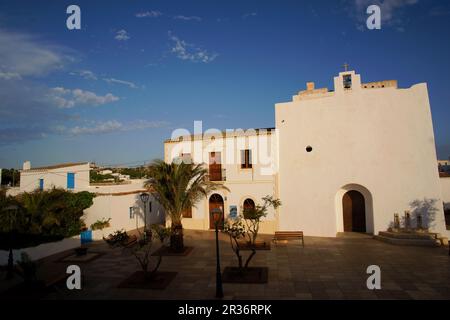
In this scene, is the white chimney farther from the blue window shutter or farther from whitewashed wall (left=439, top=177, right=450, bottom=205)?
whitewashed wall (left=439, top=177, right=450, bottom=205)

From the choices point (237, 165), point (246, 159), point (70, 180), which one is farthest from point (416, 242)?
point (70, 180)

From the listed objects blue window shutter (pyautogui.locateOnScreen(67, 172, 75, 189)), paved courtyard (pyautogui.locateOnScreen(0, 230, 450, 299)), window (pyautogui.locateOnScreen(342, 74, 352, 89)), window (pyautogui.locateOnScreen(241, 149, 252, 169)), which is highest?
window (pyautogui.locateOnScreen(342, 74, 352, 89))

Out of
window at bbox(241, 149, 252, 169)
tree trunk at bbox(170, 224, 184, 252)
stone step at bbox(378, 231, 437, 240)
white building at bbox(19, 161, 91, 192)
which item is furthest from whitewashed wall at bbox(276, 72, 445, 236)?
white building at bbox(19, 161, 91, 192)

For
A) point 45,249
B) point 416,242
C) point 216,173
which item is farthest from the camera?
point 216,173

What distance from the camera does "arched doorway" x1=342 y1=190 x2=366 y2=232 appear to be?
1833cm

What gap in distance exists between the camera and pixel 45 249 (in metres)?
15.0

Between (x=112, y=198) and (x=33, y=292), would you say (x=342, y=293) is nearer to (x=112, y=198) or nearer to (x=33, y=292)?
(x=33, y=292)

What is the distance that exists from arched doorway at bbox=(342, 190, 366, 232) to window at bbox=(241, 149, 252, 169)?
6.60 metres

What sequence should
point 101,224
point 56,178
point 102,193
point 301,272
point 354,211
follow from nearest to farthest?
point 301,272 < point 354,211 < point 101,224 < point 102,193 < point 56,178

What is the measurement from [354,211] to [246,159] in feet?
25.8

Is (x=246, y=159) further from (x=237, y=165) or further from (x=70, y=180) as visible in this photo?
(x=70, y=180)
